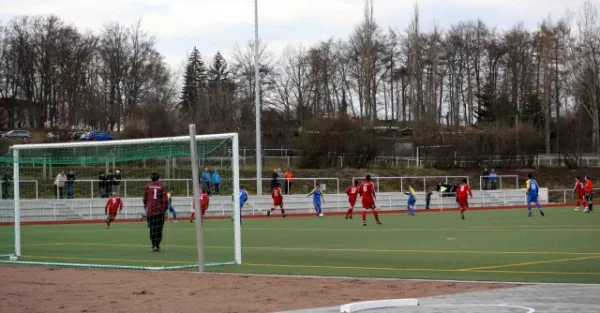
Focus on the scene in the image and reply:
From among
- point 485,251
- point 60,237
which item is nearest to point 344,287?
point 485,251

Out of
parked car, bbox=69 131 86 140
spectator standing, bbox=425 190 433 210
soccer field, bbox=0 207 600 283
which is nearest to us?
soccer field, bbox=0 207 600 283

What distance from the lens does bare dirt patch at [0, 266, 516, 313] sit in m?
12.8

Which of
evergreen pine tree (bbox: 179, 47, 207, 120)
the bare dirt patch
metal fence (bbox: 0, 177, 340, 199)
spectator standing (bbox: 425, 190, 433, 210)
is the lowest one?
the bare dirt patch

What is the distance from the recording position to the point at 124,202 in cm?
4012

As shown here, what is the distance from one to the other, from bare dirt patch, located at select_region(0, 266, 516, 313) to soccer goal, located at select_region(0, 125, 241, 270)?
2008mm

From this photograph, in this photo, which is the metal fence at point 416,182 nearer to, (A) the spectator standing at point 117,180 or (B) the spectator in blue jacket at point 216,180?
(A) the spectator standing at point 117,180

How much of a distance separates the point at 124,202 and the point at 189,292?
2642cm

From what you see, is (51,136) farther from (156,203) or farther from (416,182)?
(156,203)

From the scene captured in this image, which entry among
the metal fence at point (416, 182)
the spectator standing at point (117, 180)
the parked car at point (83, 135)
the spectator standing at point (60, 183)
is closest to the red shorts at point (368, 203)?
the spectator standing at point (117, 180)

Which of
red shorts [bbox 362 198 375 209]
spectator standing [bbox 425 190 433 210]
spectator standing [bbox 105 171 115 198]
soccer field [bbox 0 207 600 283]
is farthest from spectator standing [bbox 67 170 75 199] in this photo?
spectator standing [bbox 425 190 433 210]

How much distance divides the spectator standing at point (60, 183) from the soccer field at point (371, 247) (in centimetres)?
295

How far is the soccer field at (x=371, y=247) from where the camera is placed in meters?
17.4

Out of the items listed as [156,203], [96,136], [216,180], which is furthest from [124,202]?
[96,136]

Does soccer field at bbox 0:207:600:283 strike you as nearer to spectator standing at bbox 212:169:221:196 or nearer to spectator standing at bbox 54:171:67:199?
spectator standing at bbox 212:169:221:196
